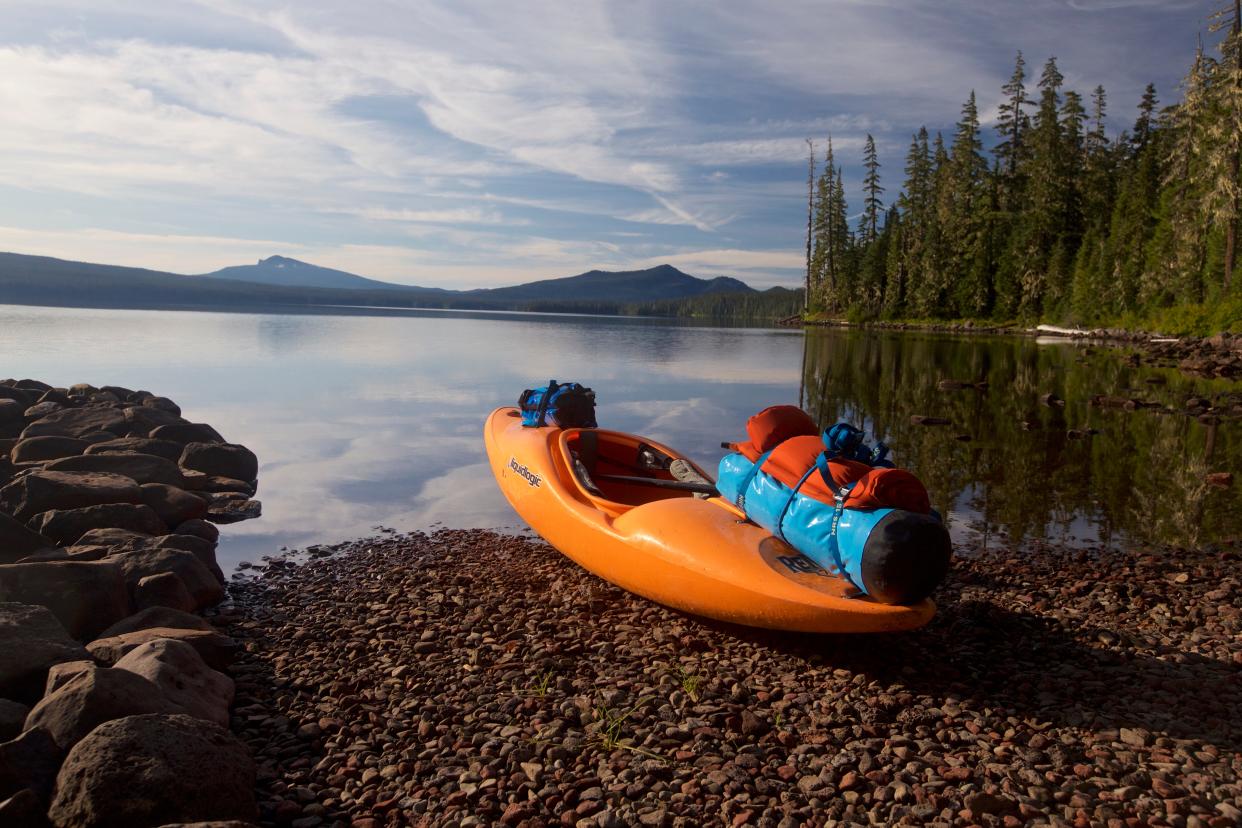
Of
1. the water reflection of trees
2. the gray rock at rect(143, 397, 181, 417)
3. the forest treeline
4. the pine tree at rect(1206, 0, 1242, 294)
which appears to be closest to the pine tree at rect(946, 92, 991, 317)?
the forest treeline

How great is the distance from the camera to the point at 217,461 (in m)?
11.5

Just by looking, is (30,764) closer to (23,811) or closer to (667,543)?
(23,811)

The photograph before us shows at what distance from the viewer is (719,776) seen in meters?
4.02

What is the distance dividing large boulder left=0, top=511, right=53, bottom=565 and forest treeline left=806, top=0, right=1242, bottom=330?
136 ft

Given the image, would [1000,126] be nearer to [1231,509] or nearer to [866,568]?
[1231,509]

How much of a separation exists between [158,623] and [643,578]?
3.59 m

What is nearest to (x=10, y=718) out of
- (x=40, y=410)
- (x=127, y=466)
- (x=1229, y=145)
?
(x=127, y=466)

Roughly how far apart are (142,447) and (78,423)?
8.13 feet

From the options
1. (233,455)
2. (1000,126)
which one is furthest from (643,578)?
(1000,126)

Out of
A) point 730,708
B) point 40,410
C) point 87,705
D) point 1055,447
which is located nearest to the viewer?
point 87,705

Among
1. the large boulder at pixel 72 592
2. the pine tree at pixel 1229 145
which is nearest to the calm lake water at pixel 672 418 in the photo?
the large boulder at pixel 72 592

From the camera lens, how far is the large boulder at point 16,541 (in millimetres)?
6695

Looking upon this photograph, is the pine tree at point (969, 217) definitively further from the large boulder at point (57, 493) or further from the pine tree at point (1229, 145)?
the large boulder at point (57, 493)

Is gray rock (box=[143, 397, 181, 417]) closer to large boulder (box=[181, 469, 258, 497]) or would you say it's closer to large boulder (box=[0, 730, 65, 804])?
large boulder (box=[181, 469, 258, 497])
